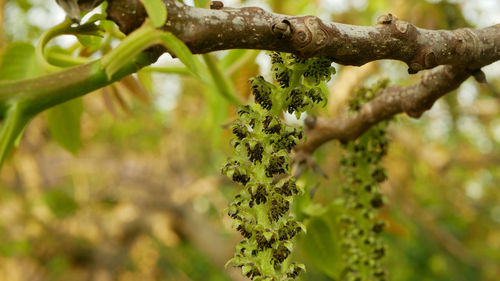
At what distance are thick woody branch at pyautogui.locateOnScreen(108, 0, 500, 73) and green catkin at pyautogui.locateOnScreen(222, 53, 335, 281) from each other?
0.04 m

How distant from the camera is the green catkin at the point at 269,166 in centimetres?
47

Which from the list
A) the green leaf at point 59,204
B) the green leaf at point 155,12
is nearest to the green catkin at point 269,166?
the green leaf at point 155,12

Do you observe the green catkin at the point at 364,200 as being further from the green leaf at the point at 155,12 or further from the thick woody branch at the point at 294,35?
the green leaf at the point at 155,12

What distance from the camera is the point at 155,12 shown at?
1.26 ft

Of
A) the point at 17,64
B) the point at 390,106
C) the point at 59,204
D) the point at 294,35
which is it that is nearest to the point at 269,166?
the point at 294,35

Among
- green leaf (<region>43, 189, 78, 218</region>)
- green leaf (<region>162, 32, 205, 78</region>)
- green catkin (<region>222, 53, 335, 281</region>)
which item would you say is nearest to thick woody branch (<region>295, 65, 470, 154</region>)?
green catkin (<region>222, 53, 335, 281</region>)

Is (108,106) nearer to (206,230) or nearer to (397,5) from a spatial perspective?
(397,5)

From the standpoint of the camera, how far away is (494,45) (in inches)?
22.0

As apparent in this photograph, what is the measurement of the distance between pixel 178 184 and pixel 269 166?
4.62 m

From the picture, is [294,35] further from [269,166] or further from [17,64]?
[17,64]

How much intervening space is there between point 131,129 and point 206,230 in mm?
1240

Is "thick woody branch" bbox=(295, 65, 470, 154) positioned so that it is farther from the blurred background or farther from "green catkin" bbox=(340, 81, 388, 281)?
the blurred background

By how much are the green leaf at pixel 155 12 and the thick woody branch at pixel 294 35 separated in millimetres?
20

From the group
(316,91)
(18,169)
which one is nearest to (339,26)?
(316,91)
